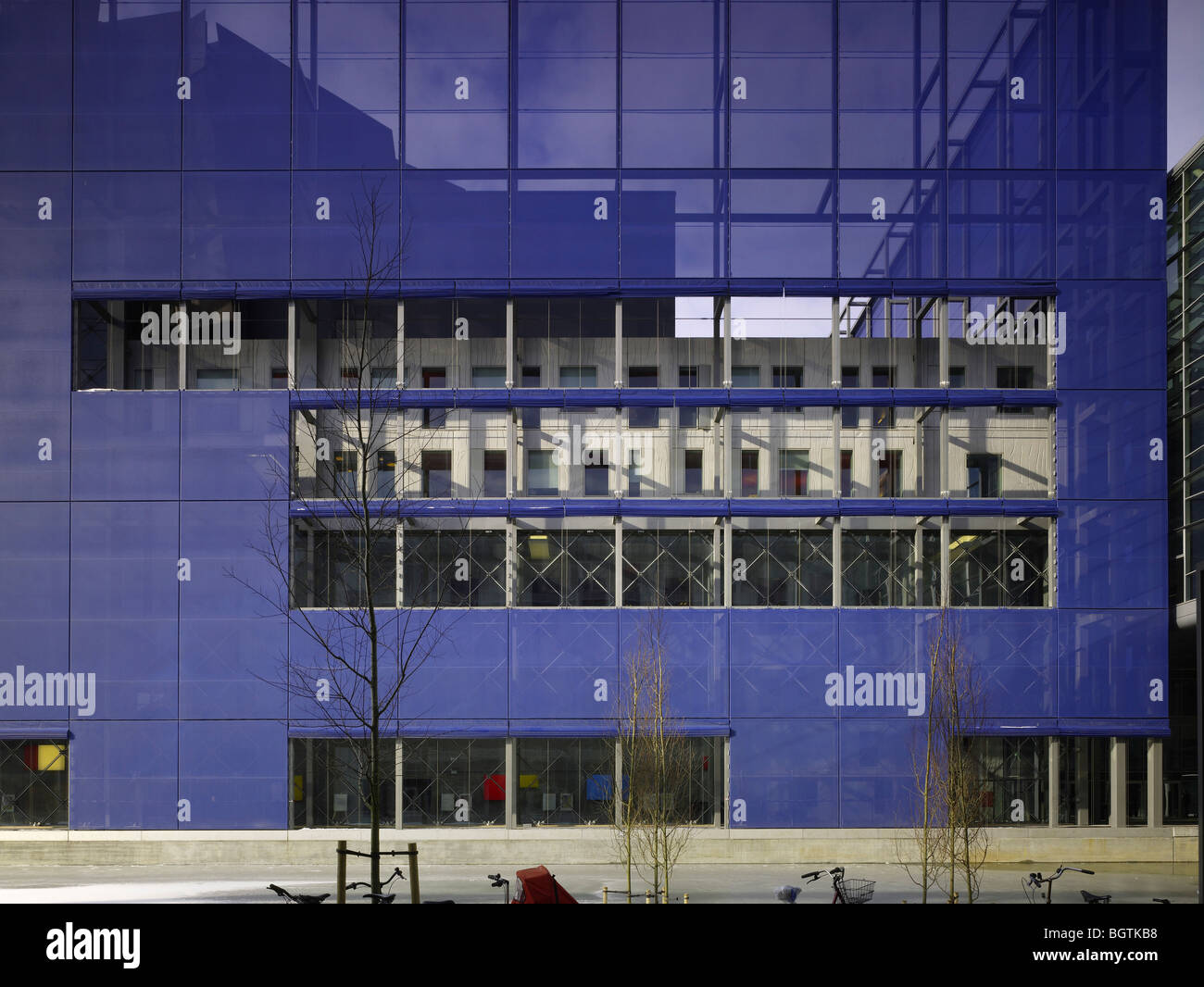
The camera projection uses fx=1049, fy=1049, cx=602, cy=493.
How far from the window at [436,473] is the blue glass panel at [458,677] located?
11.0 ft

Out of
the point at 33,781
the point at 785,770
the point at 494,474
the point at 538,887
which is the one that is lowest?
the point at 33,781

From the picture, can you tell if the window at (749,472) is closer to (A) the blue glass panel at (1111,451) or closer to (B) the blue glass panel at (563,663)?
(B) the blue glass panel at (563,663)

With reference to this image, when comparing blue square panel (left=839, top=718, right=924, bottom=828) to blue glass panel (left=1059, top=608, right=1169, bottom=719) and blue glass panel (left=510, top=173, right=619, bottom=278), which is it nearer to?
blue glass panel (left=1059, top=608, right=1169, bottom=719)

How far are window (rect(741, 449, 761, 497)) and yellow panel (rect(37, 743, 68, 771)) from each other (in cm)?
1910

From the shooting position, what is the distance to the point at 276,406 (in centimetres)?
2775

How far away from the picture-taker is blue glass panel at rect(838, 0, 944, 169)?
28234 mm

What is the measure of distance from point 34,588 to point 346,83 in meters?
15.7

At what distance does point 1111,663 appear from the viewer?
90.3ft

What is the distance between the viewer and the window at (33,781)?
27.1 m

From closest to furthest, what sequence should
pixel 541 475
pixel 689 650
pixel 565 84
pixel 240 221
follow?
pixel 689 650, pixel 240 221, pixel 565 84, pixel 541 475

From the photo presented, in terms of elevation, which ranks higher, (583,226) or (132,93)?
(132,93)

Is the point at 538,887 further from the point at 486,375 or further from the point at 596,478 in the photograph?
the point at 486,375

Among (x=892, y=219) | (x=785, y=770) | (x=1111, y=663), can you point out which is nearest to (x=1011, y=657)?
(x=1111, y=663)

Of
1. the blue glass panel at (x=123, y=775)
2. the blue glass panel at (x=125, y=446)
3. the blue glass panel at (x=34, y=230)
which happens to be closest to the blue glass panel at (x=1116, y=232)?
the blue glass panel at (x=125, y=446)
